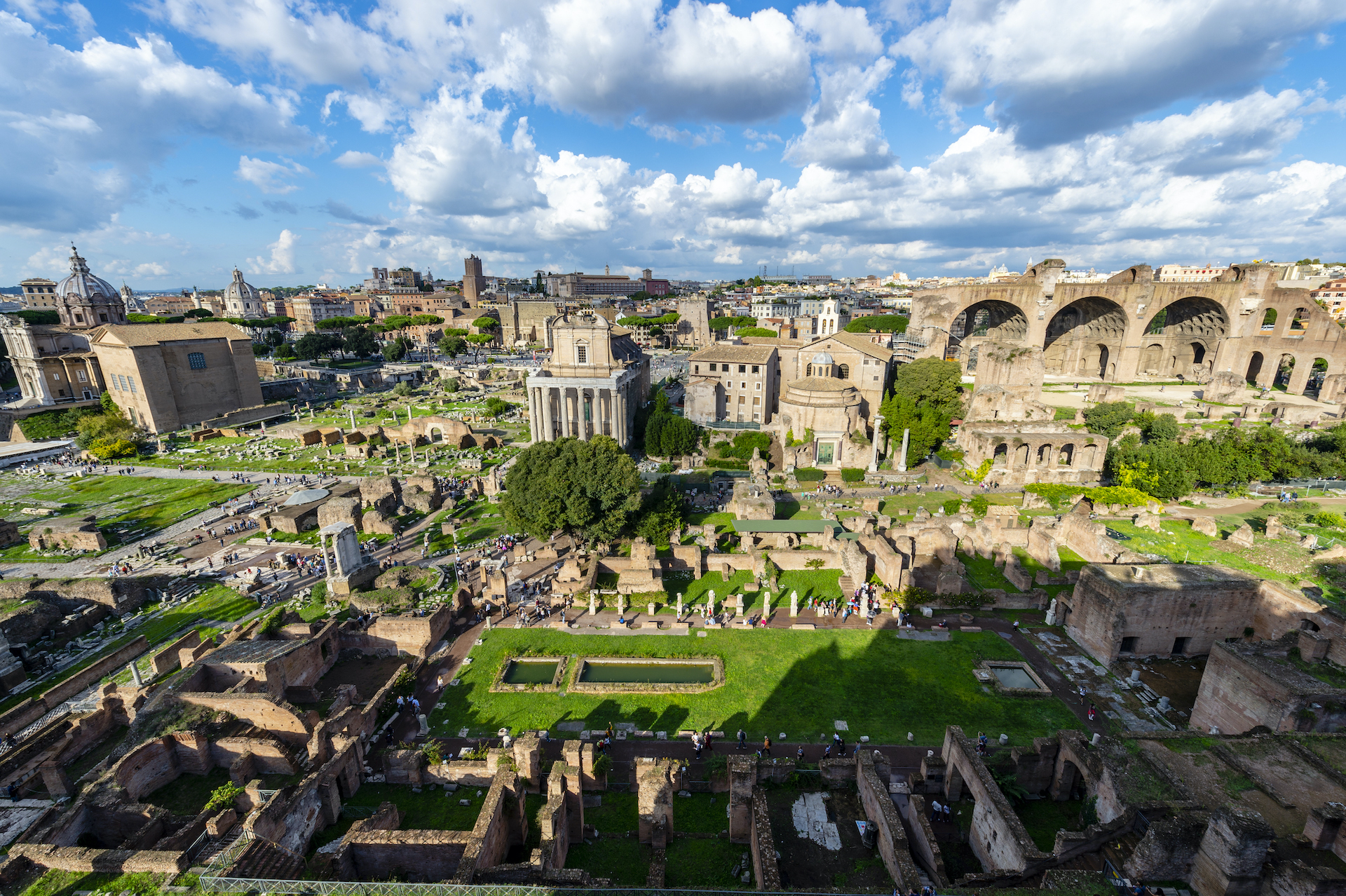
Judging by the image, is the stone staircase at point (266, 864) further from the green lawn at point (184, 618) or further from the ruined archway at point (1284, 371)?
the ruined archway at point (1284, 371)

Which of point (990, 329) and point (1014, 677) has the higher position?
point (990, 329)

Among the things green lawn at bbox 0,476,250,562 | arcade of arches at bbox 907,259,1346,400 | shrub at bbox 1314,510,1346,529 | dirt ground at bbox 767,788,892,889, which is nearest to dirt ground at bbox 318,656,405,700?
dirt ground at bbox 767,788,892,889

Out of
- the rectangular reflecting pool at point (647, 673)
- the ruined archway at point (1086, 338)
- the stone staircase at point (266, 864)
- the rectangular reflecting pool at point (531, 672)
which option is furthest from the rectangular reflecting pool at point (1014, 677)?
the ruined archway at point (1086, 338)

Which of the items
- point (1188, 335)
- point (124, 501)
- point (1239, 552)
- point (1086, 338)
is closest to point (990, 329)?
point (1086, 338)

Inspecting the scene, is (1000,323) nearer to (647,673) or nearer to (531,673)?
(647,673)

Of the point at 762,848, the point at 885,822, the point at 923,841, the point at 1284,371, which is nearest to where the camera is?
the point at 762,848

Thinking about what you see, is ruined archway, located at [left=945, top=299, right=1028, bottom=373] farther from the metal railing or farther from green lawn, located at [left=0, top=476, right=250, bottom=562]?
green lawn, located at [left=0, top=476, right=250, bottom=562]
